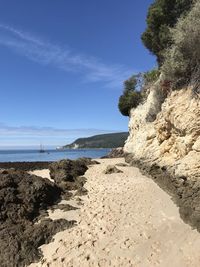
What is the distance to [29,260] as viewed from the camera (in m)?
10.4

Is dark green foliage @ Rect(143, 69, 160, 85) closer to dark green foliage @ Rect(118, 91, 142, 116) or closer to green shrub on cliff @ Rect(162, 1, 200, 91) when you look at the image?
dark green foliage @ Rect(118, 91, 142, 116)

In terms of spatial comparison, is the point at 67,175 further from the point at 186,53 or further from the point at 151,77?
the point at 151,77

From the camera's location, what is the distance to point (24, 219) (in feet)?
42.8

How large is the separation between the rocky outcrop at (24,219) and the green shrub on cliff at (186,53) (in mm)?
7367

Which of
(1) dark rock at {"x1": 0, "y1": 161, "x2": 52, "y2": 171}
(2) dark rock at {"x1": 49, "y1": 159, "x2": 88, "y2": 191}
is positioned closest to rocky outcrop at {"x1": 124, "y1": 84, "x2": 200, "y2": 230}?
(2) dark rock at {"x1": 49, "y1": 159, "x2": 88, "y2": 191}

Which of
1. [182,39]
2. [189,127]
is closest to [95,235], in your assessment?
[189,127]

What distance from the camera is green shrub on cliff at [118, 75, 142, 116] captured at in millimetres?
38781

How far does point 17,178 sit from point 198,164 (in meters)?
8.19

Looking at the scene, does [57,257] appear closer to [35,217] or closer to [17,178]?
[35,217]

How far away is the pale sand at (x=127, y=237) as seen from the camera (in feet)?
32.5

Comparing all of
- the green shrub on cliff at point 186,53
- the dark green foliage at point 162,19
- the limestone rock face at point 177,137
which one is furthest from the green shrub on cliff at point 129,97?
the green shrub on cliff at point 186,53

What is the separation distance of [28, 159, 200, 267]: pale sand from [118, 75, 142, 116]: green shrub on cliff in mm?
23644

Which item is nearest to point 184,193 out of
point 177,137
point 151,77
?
point 177,137

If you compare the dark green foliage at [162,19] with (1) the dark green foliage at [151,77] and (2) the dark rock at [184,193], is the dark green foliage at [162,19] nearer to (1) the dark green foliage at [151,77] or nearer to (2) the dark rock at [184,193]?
(1) the dark green foliage at [151,77]
